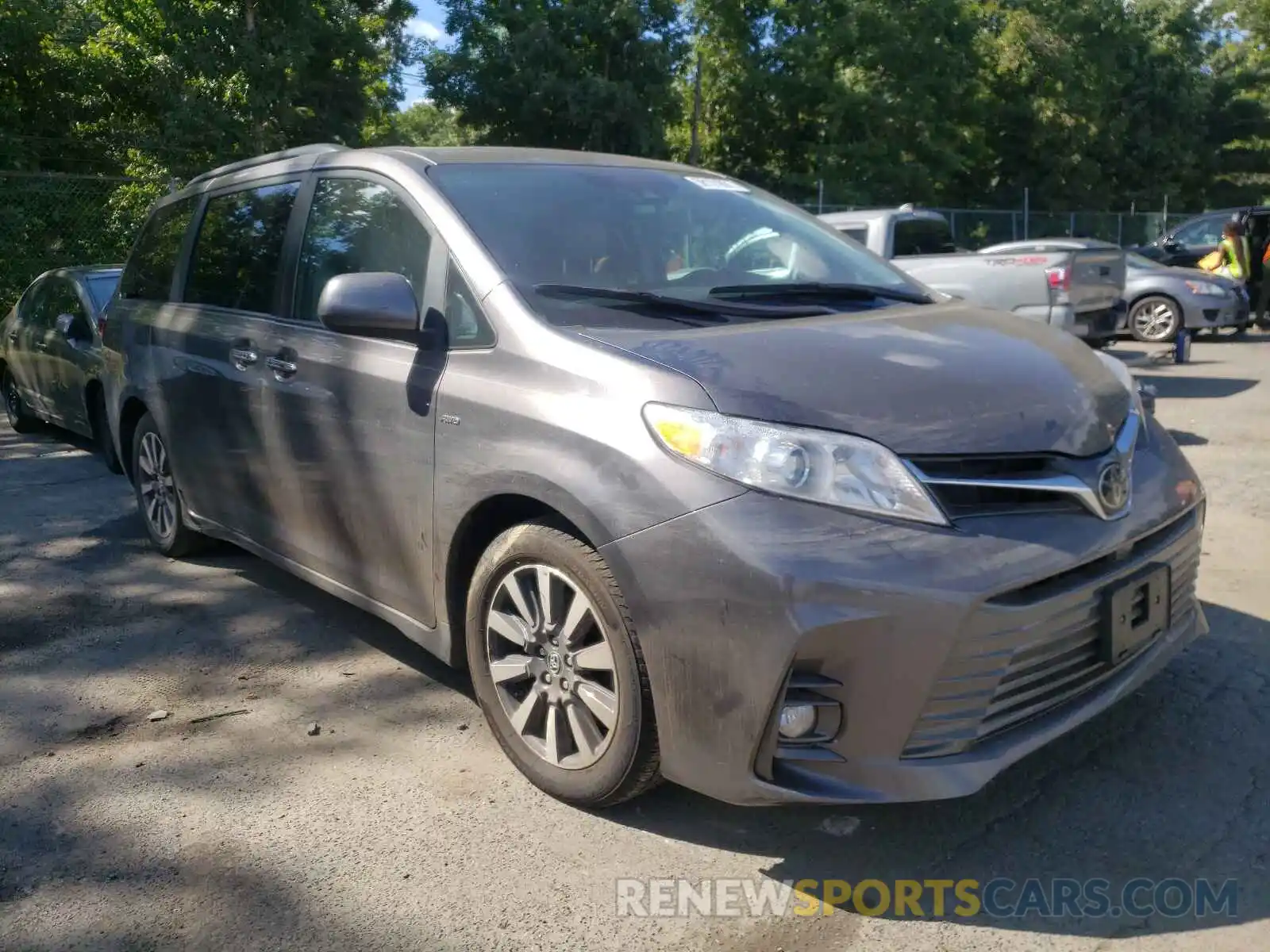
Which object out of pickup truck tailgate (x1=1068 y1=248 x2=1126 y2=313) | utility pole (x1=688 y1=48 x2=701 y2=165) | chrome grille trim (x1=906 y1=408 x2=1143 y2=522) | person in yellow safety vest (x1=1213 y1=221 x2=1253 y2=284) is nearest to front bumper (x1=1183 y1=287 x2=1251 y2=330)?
person in yellow safety vest (x1=1213 y1=221 x2=1253 y2=284)

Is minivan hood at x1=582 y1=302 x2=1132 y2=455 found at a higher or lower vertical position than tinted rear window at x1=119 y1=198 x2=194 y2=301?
lower

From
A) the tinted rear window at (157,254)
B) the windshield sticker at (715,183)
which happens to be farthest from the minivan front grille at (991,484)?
the tinted rear window at (157,254)

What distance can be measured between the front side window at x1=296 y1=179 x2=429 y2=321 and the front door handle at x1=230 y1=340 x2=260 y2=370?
0.27m

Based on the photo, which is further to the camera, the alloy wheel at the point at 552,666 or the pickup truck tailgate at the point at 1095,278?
the pickup truck tailgate at the point at 1095,278

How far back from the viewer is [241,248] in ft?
15.1

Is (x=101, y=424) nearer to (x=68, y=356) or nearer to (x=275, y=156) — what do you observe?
(x=68, y=356)

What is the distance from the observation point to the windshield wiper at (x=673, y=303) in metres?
3.28

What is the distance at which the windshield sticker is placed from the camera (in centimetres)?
421

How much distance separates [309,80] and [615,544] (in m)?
21.5

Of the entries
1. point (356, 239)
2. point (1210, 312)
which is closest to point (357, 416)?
point (356, 239)

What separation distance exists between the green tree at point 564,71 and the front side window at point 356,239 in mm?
21632

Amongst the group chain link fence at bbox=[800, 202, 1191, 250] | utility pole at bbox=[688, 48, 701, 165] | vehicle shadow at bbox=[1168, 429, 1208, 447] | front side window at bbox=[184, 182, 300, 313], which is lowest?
vehicle shadow at bbox=[1168, 429, 1208, 447]

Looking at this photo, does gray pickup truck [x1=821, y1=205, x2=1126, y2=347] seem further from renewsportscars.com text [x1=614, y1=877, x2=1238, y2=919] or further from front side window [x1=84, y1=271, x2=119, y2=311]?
renewsportscars.com text [x1=614, y1=877, x2=1238, y2=919]

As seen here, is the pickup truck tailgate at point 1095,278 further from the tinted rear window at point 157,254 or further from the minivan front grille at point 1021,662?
the minivan front grille at point 1021,662
